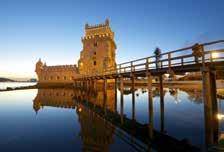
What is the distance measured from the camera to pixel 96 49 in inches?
2440

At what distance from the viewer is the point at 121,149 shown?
34.1 feet

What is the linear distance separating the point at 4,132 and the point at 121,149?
413 inches

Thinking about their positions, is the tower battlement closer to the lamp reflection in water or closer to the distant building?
the distant building

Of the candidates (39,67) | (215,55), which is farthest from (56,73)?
(215,55)

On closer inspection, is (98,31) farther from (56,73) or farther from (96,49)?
(56,73)

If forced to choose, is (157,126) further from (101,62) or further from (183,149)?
(101,62)

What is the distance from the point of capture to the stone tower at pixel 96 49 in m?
60.9

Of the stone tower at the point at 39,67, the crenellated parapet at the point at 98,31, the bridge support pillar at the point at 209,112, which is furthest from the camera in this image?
the stone tower at the point at 39,67

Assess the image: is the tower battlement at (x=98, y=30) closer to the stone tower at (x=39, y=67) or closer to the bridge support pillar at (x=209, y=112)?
the stone tower at (x=39, y=67)

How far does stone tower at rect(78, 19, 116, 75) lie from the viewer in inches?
2399

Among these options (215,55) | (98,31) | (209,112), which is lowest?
(209,112)

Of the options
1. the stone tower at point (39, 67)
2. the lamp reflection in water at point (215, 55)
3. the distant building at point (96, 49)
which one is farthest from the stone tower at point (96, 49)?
the lamp reflection in water at point (215, 55)

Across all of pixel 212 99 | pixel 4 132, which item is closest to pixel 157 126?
pixel 212 99

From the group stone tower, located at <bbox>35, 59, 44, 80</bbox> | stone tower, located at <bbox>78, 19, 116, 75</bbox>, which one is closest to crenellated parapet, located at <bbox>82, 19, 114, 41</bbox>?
stone tower, located at <bbox>78, 19, 116, 75</bbox>
